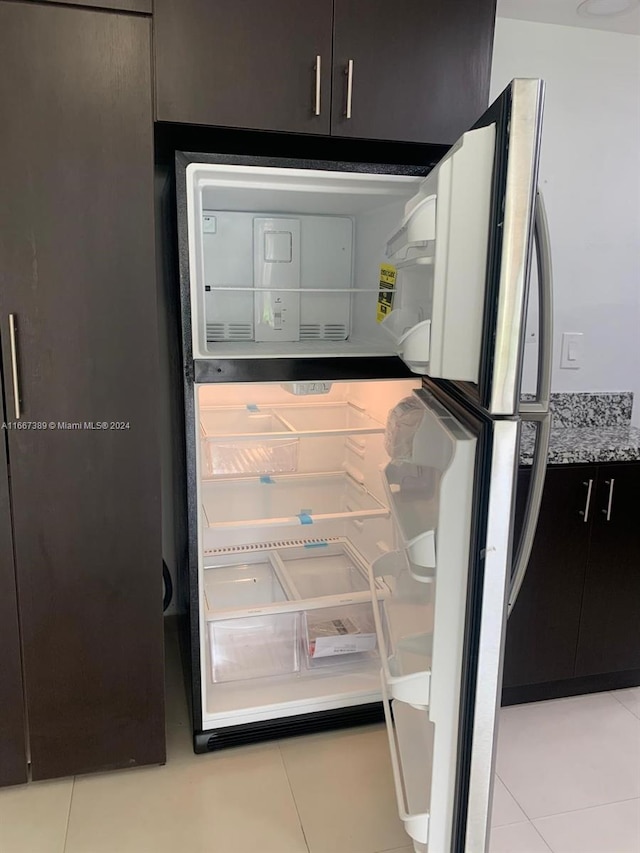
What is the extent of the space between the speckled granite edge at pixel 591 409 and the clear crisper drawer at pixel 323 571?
0.86 m

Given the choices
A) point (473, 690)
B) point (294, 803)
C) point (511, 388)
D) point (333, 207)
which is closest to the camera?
point (511, 388)

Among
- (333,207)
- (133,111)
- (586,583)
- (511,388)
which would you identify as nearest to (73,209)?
(133,111)

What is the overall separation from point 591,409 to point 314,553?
110cm

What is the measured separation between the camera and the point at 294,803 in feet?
5.22

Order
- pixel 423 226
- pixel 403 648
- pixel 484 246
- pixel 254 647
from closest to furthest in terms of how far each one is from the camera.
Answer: pixel 484 246
pixel 423 226
pixel 403 648
pixel 254 647

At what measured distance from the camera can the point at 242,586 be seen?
2141mm

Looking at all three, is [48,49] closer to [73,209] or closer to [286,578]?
[73,209]

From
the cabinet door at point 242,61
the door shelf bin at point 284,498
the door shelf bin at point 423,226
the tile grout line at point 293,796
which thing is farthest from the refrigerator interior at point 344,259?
the tile grout line at point 293,796

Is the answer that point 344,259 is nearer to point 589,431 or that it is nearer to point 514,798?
point 589,431

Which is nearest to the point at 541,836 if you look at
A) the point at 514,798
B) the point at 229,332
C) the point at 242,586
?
the point at 514,798

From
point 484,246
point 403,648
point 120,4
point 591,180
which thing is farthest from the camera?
point 591,180

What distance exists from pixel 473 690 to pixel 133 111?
131 centimetres

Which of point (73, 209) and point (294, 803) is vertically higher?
point (73, 209)

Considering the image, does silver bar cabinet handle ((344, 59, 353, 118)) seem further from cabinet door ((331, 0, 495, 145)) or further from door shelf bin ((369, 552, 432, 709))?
door shelf bin ((369, 552, 432, 709))
